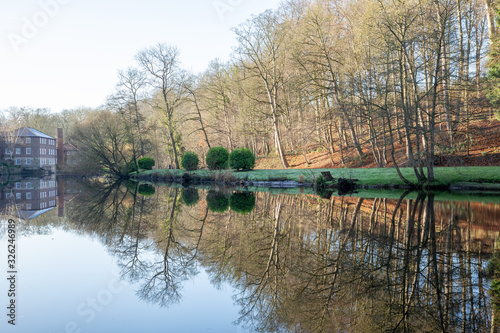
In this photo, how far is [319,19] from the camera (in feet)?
77.6

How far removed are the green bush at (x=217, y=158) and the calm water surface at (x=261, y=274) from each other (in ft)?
64.3

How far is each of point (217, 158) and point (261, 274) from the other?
80.4 feet

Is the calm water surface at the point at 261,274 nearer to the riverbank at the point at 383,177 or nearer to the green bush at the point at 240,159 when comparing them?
the riverbank at the point at 383,177

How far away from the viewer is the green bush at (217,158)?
2939 cm

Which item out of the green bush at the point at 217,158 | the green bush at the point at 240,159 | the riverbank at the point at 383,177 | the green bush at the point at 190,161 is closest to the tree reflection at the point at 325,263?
the riverbank at the point at 383,177

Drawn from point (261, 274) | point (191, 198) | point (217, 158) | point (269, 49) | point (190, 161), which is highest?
point (269, 49)

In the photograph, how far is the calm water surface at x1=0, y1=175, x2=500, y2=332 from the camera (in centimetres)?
379

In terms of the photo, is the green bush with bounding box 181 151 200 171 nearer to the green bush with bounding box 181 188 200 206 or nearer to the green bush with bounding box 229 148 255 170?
the green bush with bounding box 229 148 255 170

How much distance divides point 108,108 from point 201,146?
11.8 meters

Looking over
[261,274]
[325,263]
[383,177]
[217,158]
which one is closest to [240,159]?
[217,158]

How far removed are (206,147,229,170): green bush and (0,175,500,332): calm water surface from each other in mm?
19585

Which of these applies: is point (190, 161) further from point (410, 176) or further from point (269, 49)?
point (410, 176)

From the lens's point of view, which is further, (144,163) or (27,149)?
(27,149)

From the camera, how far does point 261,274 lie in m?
5.14
